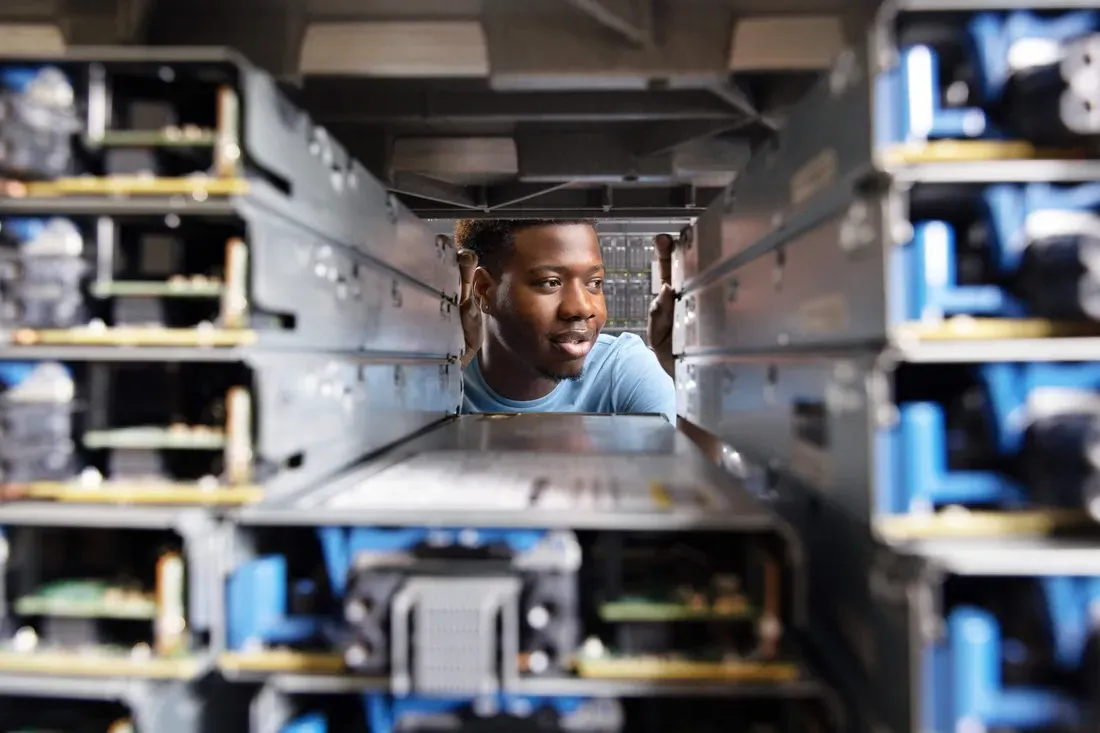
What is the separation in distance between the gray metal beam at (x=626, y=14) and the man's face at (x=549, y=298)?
2.83 meters

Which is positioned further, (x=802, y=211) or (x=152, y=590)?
(x=802, y=211)

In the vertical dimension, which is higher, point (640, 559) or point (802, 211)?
point (802, 211)

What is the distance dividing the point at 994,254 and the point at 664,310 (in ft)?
11.3

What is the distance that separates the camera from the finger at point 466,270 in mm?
5610

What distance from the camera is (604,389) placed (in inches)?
228

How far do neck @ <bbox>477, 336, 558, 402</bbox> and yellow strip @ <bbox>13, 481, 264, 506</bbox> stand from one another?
3737 millimetres

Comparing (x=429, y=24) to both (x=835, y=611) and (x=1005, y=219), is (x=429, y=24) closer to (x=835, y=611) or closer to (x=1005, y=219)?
(x=1005, y=219)

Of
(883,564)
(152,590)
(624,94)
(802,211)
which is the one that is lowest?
(152,590)

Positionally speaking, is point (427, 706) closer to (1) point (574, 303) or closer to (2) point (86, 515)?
(2) point (86, 515)

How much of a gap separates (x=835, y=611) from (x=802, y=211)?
41.8 inches

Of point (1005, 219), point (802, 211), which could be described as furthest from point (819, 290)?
point (1005, 219)

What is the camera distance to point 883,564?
1.40 m

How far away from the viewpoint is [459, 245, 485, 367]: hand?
567 centimetres

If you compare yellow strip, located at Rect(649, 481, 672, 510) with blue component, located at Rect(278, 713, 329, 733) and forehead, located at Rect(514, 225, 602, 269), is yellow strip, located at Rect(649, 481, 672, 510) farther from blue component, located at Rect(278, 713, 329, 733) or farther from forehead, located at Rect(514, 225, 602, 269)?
forehead, located at Rect(514, 225, 602, 269)
